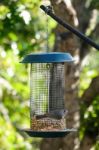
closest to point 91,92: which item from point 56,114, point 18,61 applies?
point 18,61

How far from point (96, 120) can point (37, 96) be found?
6.99ft

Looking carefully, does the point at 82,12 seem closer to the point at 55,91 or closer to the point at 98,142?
the point at 98,142

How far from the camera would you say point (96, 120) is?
630 cm

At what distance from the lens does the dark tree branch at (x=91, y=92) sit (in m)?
6.11

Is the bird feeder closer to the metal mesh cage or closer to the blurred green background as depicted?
the metal mesh cage

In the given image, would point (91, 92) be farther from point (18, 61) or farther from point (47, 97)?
point (47, 97)

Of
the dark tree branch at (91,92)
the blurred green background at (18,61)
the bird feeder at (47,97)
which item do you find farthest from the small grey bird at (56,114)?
the dark tree branch at (91,92)

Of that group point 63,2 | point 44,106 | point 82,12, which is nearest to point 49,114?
point 44,106

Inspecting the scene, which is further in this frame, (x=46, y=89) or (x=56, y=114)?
(x=46, y=89)

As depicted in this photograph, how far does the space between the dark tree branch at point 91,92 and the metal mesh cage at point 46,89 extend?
72.5 inches

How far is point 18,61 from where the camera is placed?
23.6 ft

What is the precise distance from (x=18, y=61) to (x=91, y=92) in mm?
1311

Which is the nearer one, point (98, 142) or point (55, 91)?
point (55, 91)

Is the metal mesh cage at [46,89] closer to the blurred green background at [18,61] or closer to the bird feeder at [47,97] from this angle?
the bird feeder at [47,97]
